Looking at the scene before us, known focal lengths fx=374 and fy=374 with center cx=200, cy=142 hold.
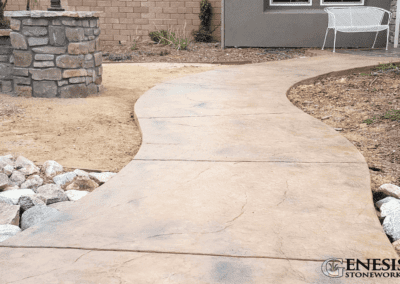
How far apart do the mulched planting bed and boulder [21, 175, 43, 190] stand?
230 inches

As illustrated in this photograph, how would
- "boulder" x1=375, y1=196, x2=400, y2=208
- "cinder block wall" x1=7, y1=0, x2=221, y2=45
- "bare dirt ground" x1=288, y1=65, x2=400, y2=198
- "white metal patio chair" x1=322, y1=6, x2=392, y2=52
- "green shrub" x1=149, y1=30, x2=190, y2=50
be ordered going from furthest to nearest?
"cinder block wall" x1=7, y1=0, x2=221, y2=45
"green shrub" x1=149, y1=30, x2=190, y2=50
"white metal patio chair" x1=322, y1=6, x2=392, y2=52
"bare dirt ground" x1=288, y1=65, x2=400, y2=198
"boulder" x1=375, y1=196, x2=400, y2=208

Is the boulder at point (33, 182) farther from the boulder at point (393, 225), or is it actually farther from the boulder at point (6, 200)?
the boulder at point (393, 225)

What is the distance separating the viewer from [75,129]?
371cm

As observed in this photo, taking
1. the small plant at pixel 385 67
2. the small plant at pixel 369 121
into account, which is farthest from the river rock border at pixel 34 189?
the small plant at pixel 385 67

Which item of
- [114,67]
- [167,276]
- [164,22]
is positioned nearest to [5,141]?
[167,276]

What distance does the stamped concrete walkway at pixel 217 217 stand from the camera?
154cm

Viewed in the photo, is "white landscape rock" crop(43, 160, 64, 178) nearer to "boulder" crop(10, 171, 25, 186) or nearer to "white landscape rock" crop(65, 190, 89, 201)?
"boulder" crop(10, 171, 25, 186)

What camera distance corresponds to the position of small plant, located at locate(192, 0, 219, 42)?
34.3ft

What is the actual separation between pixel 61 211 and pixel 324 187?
1512mm

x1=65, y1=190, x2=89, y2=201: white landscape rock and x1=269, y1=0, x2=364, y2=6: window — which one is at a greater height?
x1=269, y1=0, x2=364, y2=6: window

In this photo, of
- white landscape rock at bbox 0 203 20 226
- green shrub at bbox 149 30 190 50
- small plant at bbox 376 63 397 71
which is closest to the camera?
white landscape rock at bbox 0 203 20 226

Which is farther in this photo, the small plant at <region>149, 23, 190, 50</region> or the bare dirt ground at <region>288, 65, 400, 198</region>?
the small plant at <region>149, 23, 190, 50</region>

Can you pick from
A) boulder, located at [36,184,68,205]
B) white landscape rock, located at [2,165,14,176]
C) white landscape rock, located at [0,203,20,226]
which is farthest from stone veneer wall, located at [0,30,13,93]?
white landscape rock, located at [0,203,20,226]

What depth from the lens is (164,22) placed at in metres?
10.9
